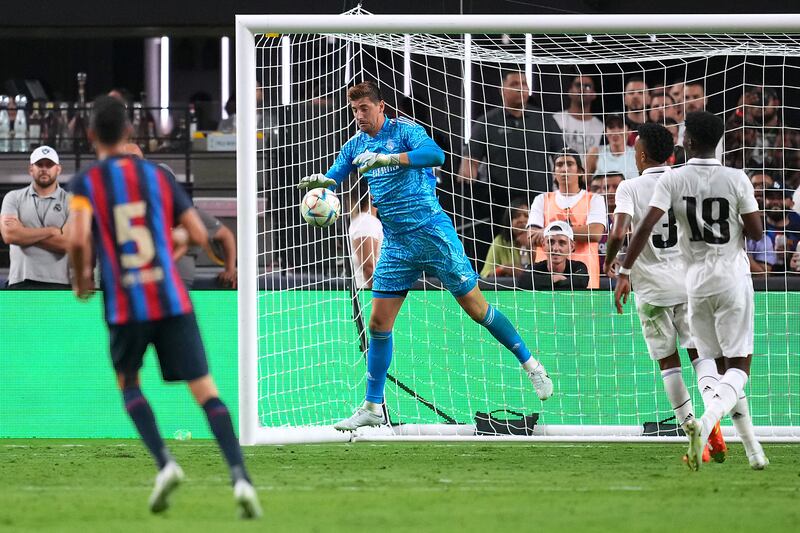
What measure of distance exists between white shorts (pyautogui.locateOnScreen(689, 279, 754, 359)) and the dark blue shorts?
295 centimetres

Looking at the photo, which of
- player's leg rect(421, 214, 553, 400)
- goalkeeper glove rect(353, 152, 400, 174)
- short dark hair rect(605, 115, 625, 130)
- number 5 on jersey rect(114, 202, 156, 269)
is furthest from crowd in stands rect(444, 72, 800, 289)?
number 5 on jersey rect(114, 202, 156, 269)

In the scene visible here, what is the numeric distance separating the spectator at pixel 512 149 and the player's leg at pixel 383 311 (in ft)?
5.43

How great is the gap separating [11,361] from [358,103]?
3879mm

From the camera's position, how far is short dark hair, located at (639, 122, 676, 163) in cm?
755

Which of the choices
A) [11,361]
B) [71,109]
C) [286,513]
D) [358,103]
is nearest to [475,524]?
[286,513]

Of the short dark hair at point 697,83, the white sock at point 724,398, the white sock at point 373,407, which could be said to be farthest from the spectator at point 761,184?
the white sock at point 373,407

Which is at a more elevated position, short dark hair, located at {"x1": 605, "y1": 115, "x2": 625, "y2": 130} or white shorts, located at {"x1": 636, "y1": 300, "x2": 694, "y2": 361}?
short dark hair, located at {"x1": 605, "y1": 115, "x2": 625, "y2": 130}

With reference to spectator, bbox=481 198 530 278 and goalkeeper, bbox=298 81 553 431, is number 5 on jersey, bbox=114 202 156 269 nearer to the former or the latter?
goalkeeper, bbox=298 81 553 431

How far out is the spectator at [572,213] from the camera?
939 cm

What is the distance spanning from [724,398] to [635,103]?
374 centimetres

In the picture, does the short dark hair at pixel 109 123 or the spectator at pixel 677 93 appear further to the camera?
the spectator at pixel 677 93

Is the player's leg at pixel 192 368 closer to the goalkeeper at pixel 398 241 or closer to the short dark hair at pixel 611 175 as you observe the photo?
the goalkeeper at pixel 398 241

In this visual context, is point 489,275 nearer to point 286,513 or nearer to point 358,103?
point 358,103

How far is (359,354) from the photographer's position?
30.9 ft
